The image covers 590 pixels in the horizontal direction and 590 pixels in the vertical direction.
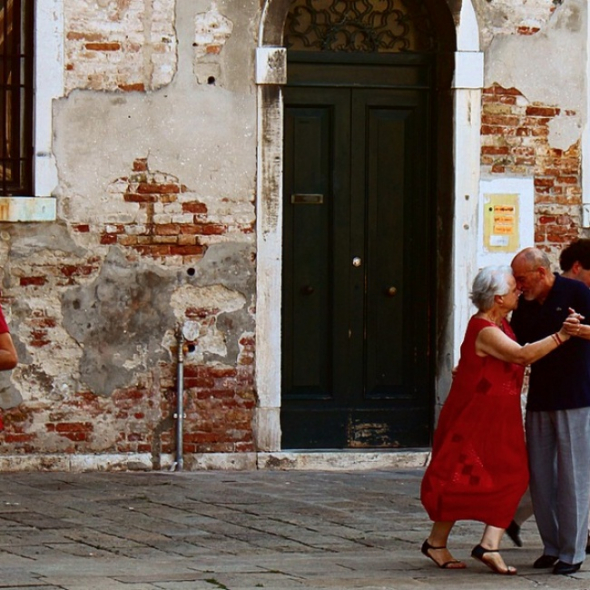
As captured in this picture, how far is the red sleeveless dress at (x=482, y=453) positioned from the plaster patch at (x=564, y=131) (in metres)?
4.32

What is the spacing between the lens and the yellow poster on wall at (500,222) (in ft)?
37.9

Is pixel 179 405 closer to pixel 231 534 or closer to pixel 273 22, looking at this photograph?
pixel 231 534

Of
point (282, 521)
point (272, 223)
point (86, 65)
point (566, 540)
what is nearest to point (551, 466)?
point (566, 540)

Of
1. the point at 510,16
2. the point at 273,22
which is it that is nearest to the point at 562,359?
the point at 273,22

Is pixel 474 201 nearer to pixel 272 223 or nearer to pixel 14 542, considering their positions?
pixel 272 223

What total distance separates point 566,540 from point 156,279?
14.1 feet

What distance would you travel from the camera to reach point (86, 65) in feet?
36.0

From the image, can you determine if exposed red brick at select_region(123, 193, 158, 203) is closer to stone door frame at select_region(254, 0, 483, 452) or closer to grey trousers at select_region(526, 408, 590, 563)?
stone door frame at select_region(254, 0, 483, 452)

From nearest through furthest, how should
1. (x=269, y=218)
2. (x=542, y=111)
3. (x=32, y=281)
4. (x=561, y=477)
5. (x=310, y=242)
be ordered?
(x=561, y=477), (x=32, y=281), (x=269, y=218), (x=310, y=242), (x=542, y=111)

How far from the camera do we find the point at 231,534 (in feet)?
28.1

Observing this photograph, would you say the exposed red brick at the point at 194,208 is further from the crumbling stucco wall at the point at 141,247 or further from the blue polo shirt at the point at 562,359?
the blue polo shirt at the point at 562,359

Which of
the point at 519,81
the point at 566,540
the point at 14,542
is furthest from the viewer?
the point at 519,81

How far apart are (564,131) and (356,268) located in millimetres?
1786

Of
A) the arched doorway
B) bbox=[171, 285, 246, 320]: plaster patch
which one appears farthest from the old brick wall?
bbox=[171, 285, 246, 320]: plaster patch
